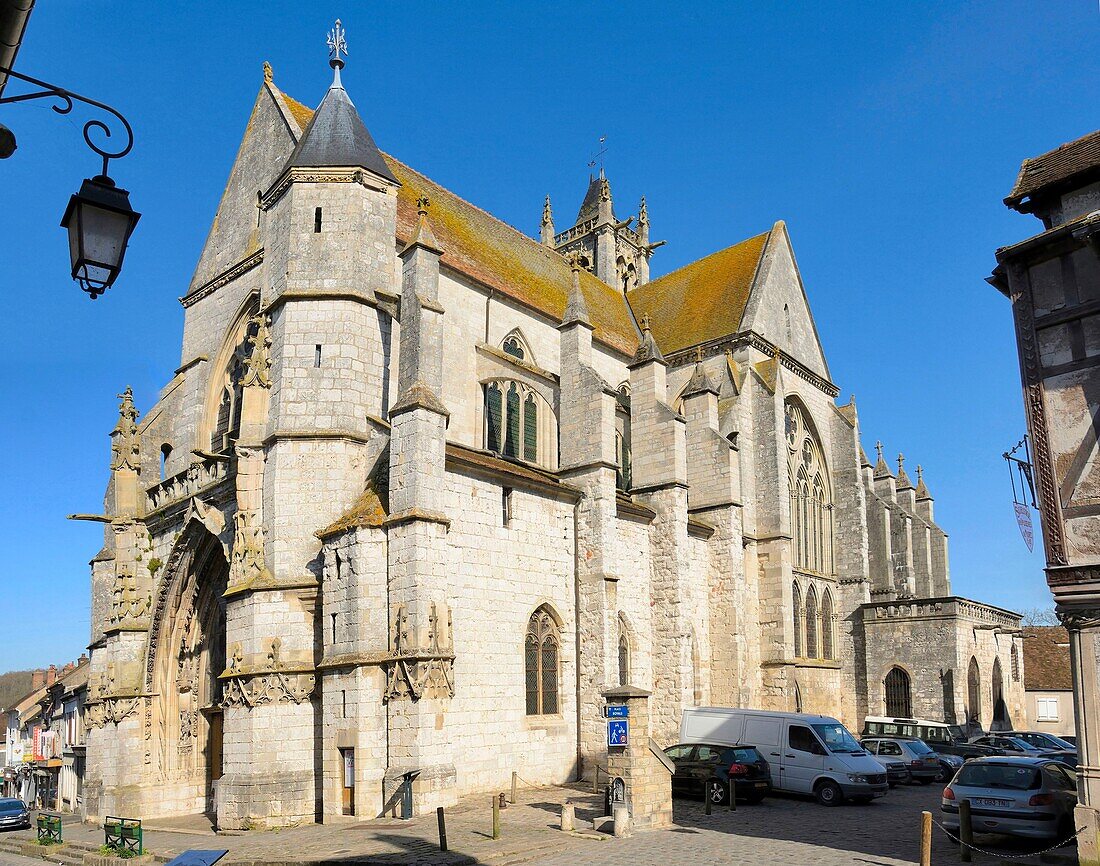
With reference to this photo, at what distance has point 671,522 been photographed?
2292 centimetres

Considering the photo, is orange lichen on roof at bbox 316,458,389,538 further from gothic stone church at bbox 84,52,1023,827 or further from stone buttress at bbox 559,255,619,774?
stone buttress at bbox 559,255,619,774

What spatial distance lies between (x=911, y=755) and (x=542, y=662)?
350 inches

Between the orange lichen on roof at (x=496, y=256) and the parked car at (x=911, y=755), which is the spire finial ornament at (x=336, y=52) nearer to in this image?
the orange lichen on roof at (x=496, y=256)

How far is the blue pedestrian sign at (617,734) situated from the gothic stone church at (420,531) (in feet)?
10.2

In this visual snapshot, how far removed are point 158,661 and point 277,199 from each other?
10.2 meters

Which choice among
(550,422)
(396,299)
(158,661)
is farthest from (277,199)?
(158,661)

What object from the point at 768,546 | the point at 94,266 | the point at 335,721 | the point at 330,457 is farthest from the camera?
the point at 768,546

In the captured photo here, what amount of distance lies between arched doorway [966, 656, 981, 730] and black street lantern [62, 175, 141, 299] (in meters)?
28.5

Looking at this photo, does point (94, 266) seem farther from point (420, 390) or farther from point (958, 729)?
point (958, 729)

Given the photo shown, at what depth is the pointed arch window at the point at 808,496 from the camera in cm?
3003

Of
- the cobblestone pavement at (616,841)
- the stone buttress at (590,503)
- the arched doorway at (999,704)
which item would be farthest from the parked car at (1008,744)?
the stone buttress at (590,503)

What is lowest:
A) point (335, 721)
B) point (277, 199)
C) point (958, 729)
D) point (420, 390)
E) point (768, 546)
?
point (958, 729)

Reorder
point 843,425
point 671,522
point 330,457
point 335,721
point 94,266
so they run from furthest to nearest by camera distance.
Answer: point 843,425, point 671,522, point 330,457, point 335,721, point 94,266

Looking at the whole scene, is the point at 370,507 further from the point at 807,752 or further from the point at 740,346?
the point at 740,346
